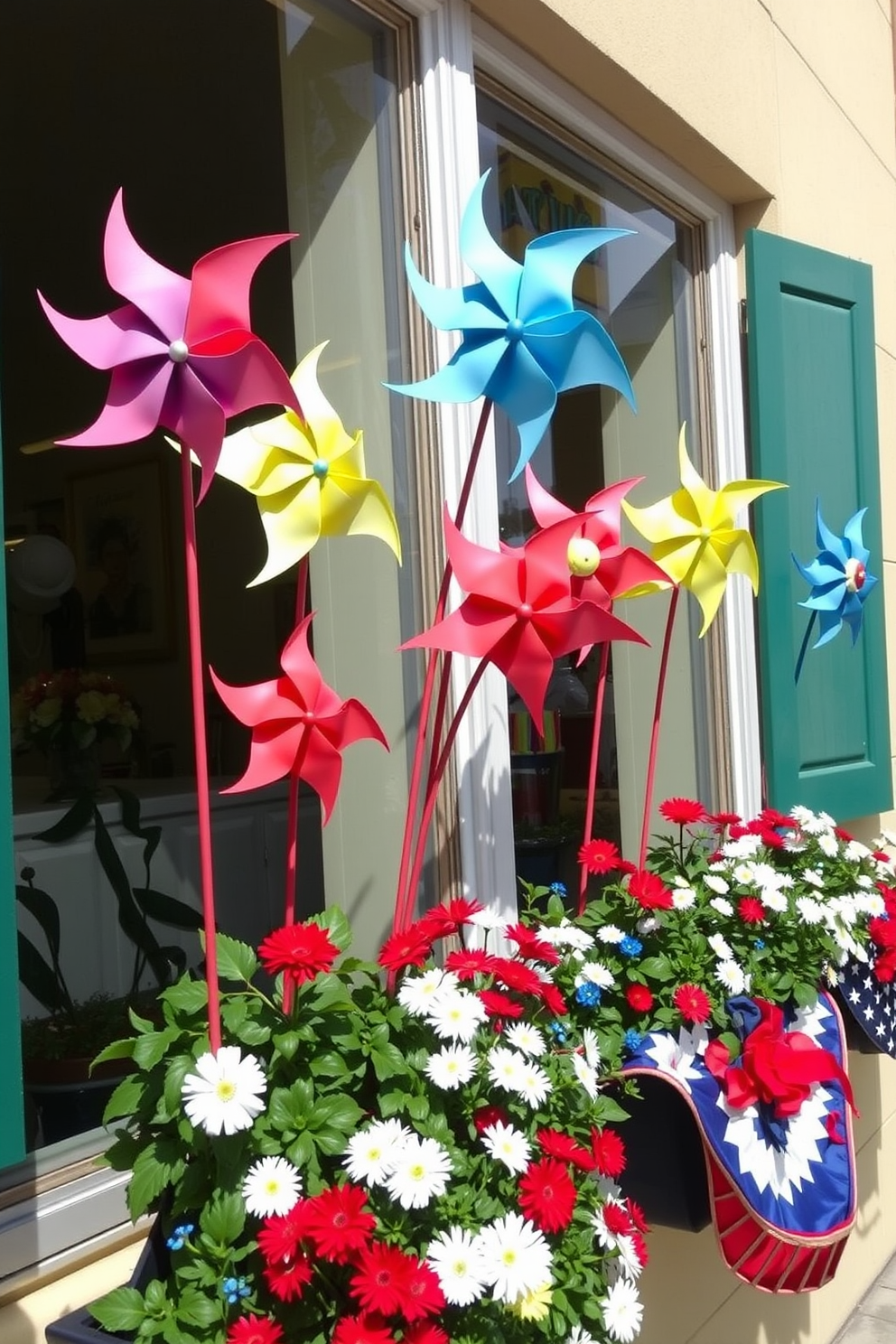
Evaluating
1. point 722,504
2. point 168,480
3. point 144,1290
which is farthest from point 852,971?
point 168,480

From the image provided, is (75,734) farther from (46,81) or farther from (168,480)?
(168,480)

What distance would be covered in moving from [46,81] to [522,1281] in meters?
3.56

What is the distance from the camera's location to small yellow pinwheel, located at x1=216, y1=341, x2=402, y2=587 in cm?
122

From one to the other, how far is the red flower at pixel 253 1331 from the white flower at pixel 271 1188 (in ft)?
0.26

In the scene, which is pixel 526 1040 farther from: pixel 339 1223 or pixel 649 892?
pixel 649 892

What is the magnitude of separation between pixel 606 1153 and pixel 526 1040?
0.16 m

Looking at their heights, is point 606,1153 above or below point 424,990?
below

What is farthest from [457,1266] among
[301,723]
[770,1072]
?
[770,1072]

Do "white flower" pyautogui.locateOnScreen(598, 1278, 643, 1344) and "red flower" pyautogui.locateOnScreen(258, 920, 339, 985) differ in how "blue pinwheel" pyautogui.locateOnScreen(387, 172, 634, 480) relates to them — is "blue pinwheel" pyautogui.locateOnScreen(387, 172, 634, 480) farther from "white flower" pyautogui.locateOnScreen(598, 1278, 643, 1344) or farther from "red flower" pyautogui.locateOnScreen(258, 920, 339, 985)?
"white flower" pyautogui.locateOnScreen(598, 1278, 643, 1344)

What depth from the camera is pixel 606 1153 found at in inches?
50.1

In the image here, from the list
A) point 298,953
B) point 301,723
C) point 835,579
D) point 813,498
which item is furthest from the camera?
point 813,498

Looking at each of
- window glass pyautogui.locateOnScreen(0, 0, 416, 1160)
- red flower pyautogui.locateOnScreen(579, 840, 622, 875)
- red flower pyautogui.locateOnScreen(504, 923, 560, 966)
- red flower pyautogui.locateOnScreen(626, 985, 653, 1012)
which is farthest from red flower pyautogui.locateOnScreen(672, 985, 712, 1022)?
window glass pyautogui.locateOnScreen(0, 0, 416, 1160)

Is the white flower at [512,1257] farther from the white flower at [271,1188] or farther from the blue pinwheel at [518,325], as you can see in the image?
the blue pinwheel at [518,325]

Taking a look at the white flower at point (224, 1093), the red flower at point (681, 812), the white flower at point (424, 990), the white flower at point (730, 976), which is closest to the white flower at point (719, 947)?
the white flower at point (730, 976)
